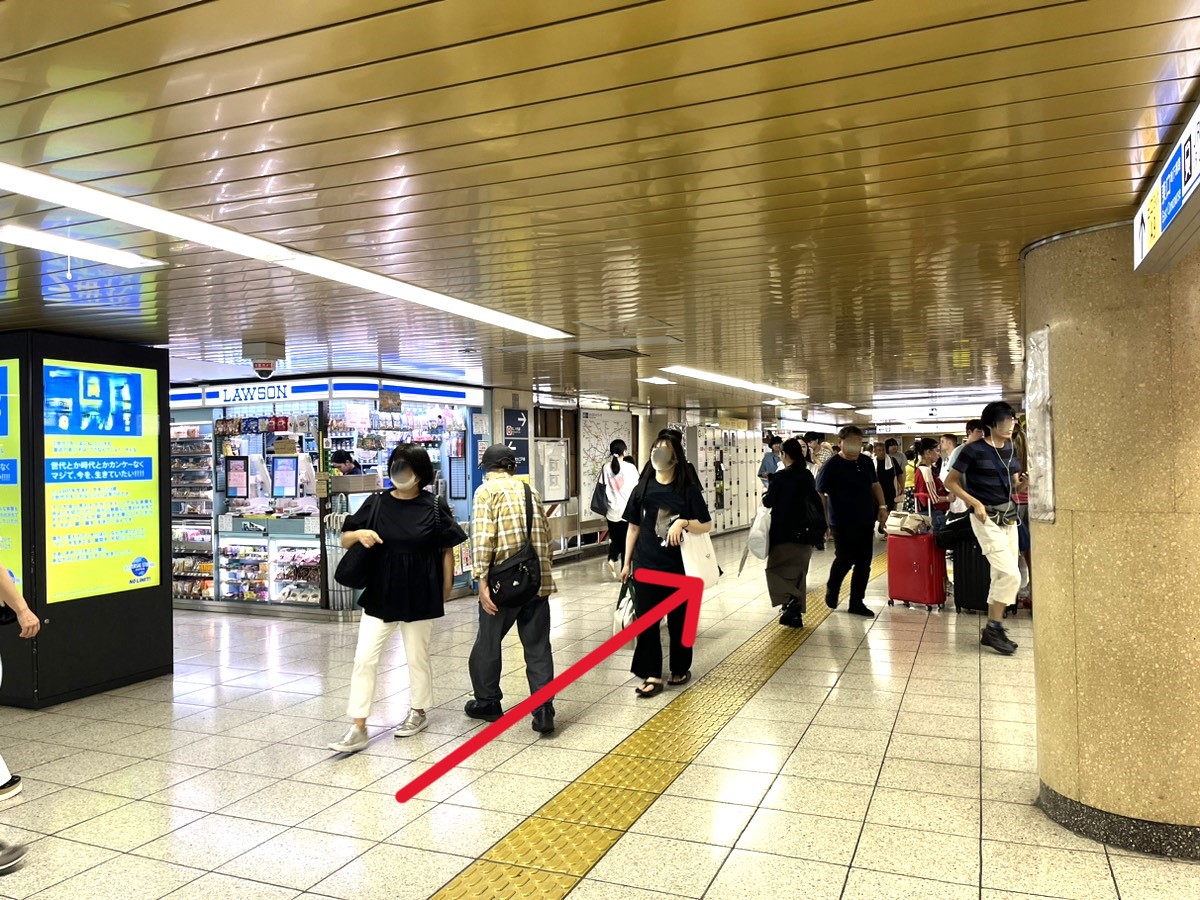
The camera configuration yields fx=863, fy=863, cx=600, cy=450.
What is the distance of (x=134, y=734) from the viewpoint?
507 centimetres

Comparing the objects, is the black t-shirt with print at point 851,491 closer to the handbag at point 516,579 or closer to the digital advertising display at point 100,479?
the handbag at point 516,579

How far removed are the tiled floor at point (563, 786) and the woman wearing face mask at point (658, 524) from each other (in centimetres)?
30

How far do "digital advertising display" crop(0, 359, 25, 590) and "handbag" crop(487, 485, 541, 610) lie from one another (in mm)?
3349

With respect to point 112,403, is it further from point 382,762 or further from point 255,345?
point 382,762

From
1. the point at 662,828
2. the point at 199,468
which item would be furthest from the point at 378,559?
the point at 199,468

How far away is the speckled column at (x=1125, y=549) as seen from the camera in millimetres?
3236

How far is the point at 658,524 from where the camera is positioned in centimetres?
544

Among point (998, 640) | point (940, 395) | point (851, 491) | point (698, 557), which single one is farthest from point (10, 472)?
point (940, 395)

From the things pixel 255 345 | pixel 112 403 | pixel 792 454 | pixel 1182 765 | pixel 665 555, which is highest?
pixel 255 345

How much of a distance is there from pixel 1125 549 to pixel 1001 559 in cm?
359

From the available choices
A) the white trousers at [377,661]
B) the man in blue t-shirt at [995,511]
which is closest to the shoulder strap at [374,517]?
the white trousers at [377,661]

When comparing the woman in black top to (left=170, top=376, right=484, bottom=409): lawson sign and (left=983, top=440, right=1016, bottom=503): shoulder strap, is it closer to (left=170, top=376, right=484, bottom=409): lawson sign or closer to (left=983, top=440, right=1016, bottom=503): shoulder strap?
(left=983, top=440, right=1016, bottom=503): shoulder strap

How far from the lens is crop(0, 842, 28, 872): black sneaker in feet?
10.9

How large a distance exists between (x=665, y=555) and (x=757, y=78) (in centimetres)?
353
